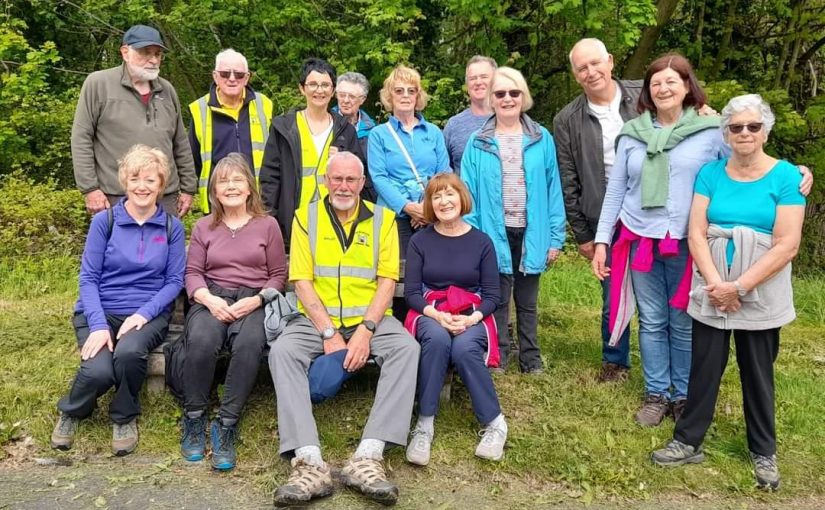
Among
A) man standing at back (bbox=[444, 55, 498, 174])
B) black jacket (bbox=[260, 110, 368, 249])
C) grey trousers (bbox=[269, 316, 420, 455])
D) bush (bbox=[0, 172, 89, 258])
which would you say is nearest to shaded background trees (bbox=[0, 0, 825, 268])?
bush (bbox=[0, 172, 89, 258])

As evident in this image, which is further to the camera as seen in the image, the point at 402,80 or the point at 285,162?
the point at 285,162

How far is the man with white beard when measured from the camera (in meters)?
4.83

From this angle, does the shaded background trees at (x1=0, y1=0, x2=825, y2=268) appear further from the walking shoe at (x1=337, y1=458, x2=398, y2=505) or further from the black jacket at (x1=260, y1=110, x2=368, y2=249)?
the walking shoe at (x1=337, y1=458, x2=398, y2=505)

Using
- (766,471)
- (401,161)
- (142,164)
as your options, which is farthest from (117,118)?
(766,471)

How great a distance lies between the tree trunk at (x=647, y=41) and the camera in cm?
957

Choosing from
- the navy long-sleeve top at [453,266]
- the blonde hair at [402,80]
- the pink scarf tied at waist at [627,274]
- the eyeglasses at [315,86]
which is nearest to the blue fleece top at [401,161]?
the blonde hair at [402,80]

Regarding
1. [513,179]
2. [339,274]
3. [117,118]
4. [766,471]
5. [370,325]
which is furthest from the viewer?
[117,118]

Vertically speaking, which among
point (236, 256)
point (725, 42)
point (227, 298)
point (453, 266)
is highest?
point (725, 42)

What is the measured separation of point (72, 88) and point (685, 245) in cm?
1128

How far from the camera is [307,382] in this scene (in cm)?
384

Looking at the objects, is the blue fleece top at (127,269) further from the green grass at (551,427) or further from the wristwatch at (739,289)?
the wristwatch at (739,289)

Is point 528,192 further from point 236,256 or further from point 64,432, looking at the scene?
point 64,432

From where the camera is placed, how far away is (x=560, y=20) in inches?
396

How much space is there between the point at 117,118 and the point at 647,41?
790cm
